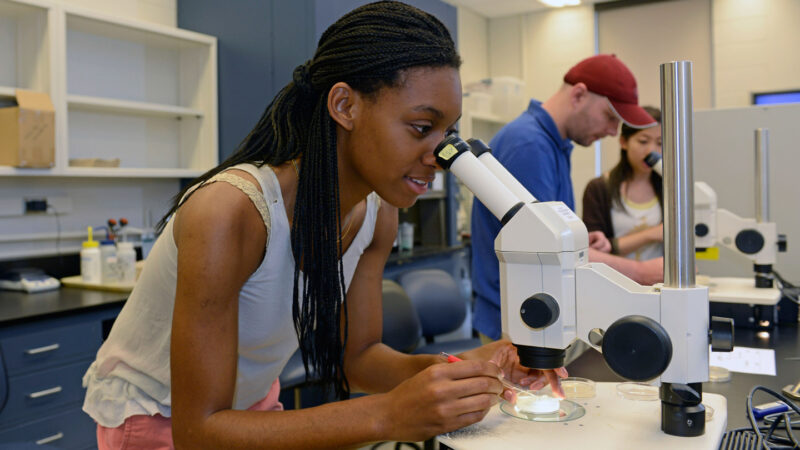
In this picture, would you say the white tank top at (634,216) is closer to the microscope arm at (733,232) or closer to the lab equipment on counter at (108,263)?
the microscope arm at (733,232)

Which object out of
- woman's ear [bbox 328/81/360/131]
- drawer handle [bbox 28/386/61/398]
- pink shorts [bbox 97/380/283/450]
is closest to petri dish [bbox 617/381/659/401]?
woman's ear [bbox 328/81/360/131]

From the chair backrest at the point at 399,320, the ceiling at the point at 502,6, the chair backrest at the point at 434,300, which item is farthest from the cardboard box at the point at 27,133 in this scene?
the ceiling at the point at 502,6

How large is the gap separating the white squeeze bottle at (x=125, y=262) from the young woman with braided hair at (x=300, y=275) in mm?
1639

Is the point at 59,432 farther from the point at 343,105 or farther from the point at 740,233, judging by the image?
the point at 740,233

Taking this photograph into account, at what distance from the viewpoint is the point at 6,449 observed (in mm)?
1369

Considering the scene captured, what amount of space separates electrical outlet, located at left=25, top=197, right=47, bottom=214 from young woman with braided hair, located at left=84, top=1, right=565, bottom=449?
196 centimetres

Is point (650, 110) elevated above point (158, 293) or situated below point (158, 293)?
above

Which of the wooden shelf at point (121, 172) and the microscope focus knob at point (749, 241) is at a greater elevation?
the wooden shelf at point (121, 172)

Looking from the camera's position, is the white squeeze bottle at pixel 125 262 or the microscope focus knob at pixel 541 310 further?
the white squeeze bottle at pixel 125 262

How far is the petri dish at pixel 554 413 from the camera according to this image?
852mm

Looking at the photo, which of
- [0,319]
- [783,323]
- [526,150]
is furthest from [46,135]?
[783,323]

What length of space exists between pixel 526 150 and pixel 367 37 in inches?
35.1

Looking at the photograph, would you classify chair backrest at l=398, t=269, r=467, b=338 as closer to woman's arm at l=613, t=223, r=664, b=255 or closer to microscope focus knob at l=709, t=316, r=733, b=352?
woman's arm at l=613, t=223, r=664, b=255

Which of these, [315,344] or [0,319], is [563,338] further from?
[0,319]
